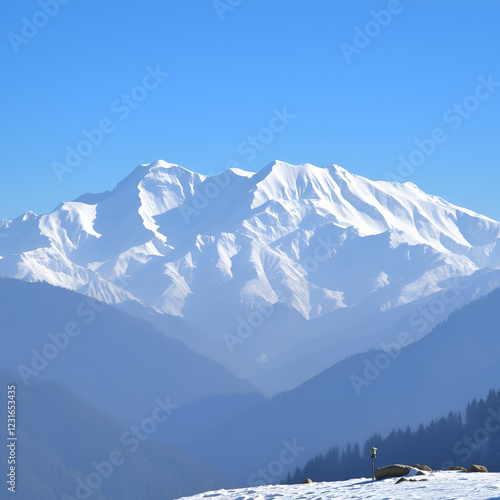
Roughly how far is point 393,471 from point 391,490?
555 centimetres

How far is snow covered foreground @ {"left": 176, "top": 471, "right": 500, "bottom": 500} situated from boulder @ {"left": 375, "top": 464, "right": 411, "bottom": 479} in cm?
83

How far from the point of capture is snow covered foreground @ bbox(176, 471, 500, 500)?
41469 millimetres

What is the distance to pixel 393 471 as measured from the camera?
49.8 metres

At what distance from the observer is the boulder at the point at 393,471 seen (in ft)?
162

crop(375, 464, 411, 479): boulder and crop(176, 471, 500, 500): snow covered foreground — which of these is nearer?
crop(176, 471, 500, 500): snow covered foreground

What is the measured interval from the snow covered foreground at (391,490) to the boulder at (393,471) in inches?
32.9

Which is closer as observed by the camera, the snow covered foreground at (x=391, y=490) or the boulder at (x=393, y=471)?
the snow covered foreground at (x=391, y=490)

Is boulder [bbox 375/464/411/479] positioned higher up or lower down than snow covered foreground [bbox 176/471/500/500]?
higher up

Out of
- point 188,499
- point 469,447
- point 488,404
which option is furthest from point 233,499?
point 488,404

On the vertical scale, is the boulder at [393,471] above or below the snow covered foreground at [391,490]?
above

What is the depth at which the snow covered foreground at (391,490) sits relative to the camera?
41.5 m

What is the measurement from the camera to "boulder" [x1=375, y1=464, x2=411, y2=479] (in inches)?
1944

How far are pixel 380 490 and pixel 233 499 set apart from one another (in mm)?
8250

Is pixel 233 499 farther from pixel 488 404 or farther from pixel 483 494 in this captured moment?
pixel 488 404
